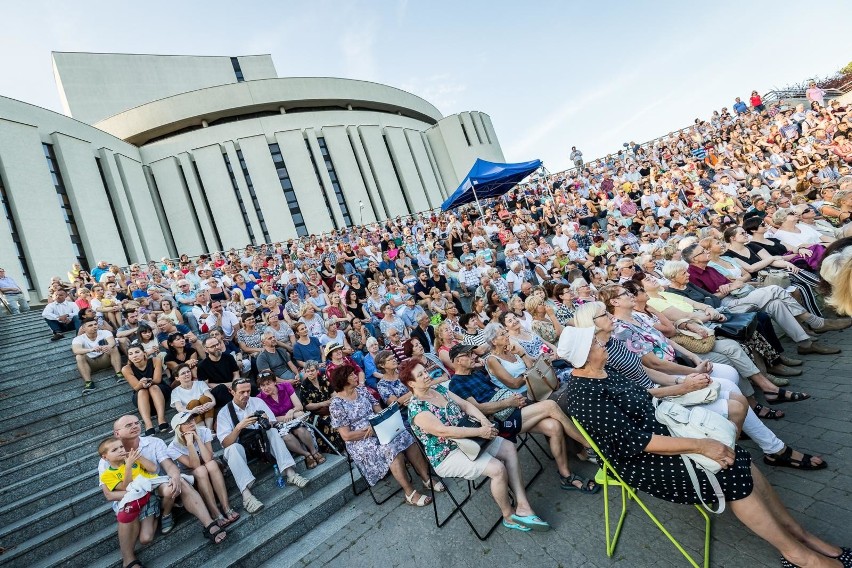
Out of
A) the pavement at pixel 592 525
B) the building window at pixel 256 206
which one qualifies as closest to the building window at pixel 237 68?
the building window at pixel 256 206

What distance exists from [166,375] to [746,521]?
23.3 feet

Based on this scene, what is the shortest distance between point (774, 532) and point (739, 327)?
288cm

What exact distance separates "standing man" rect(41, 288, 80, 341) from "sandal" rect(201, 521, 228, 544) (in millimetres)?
6550

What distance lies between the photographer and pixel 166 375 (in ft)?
20.3

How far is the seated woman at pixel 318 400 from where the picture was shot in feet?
16.6

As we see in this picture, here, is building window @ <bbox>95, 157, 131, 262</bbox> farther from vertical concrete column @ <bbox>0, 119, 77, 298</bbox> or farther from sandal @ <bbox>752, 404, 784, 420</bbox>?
sandal @ <bbox>752, 404, 784, 420</bbox>

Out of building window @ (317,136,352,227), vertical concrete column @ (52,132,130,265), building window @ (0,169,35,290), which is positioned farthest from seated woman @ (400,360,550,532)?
building window @ (317,136,352,227)

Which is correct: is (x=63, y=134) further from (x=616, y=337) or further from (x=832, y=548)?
(x=832, y=548)

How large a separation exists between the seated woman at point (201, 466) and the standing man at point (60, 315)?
224 inches

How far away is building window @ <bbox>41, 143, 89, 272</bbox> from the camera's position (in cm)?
1735

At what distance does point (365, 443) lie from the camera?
13.9 ft

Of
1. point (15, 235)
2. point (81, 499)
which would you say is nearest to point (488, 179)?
point (81, 499)

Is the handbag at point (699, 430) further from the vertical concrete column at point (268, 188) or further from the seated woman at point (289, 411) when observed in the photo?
the vertical concrete column at point (268, 188)

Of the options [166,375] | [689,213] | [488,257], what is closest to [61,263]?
[166,375]
